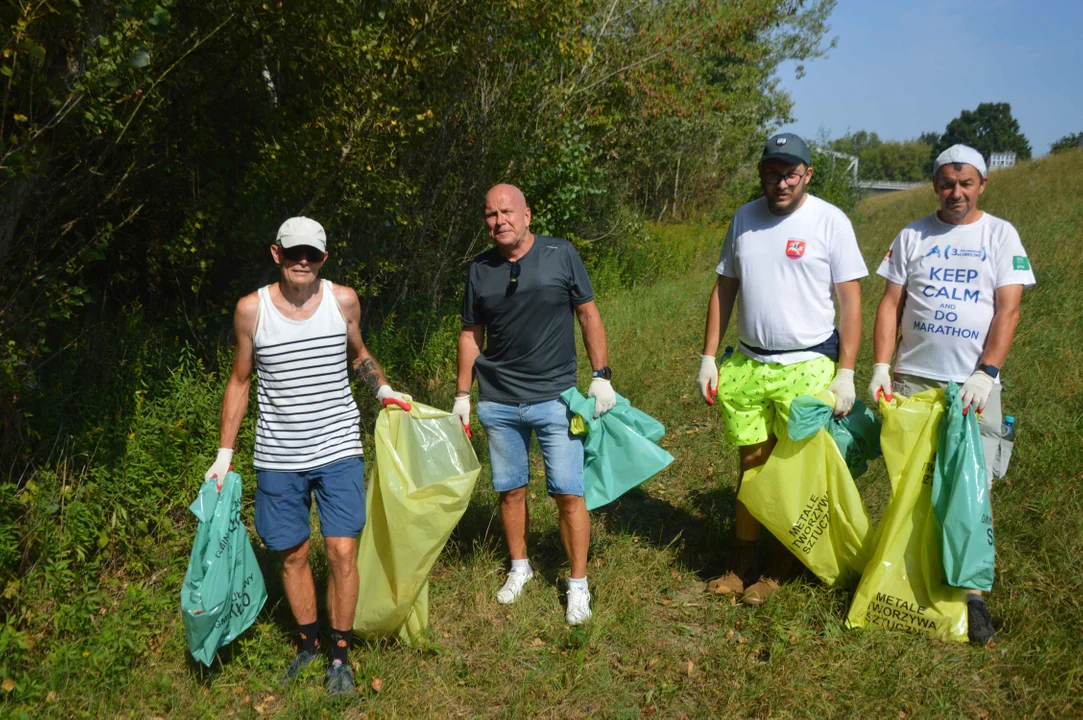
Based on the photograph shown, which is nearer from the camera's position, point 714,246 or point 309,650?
point 309,650

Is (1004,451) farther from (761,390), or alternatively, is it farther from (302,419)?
(302,419)

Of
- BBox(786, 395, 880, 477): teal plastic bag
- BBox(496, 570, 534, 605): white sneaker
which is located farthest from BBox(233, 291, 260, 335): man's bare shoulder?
BBox(786, 395, 880, 477): teal plastic bag

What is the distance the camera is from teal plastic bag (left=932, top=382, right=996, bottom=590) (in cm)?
303

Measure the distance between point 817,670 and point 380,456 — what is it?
1.90 metres

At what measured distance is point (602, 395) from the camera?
346 centimetres

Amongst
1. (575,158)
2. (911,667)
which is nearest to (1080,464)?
(911,667)

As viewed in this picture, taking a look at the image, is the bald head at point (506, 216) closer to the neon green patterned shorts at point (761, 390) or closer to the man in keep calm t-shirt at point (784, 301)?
the man in keep calm t-shirt at point (784, 301)

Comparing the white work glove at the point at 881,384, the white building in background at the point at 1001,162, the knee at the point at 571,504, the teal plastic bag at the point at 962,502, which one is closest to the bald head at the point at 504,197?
the knee at the point at 571,504

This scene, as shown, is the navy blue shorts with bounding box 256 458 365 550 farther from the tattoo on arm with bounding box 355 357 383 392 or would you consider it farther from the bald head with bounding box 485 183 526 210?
the bald head with bounding box 485 183 526 210

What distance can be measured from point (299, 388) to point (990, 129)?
312ft

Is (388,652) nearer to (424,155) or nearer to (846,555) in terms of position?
(846,555)

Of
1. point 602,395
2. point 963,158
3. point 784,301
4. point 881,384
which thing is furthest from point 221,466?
point 963,158

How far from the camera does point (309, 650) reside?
320 cm

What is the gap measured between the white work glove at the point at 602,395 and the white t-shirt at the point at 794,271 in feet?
2.16
